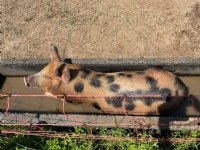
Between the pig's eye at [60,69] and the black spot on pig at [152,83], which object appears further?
the pig's eye at [60,69]

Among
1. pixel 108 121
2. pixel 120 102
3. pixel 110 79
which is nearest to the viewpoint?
pixel 108 121

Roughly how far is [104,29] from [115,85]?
2.01 m

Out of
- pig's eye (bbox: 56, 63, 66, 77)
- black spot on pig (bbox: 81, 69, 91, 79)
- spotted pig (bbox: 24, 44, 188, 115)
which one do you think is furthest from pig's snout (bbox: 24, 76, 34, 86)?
black spot on pig (bbox: 81, 69, 91, 79)

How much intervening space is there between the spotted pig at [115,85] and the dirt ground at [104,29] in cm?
129

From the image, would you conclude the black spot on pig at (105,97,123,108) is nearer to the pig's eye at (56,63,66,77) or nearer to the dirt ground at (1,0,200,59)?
the pig's eye at (56,63,66,77)

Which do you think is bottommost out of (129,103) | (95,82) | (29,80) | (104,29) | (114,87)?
(129,103)

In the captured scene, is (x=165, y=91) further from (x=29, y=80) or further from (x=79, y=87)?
(x=29, y=80)

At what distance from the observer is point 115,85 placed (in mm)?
5996

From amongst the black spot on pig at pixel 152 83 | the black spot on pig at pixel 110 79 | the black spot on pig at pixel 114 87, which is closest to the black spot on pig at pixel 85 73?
the black spot on pig at pixel 110 79

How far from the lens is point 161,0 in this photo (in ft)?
25.7

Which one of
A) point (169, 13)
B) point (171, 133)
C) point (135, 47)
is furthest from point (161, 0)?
point (171, 133)

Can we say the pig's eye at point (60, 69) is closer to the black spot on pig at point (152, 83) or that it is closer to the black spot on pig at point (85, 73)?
the black spot on pig at point (85, 73)

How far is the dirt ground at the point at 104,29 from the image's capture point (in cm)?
744

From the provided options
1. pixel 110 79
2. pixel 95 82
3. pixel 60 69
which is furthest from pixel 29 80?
pixel 110 79
